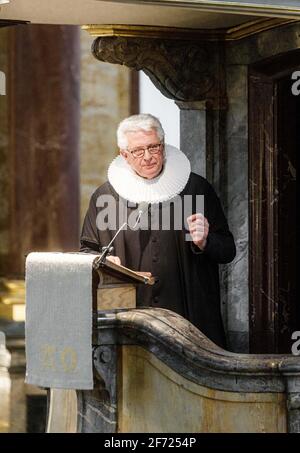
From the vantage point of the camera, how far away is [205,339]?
1362 centimetres

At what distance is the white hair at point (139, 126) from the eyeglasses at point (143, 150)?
44mm

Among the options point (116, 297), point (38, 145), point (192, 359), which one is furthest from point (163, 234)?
point (38, 145)

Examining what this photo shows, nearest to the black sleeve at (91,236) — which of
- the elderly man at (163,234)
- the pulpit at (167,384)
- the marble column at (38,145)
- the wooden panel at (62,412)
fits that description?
the elderly man at (163,234)

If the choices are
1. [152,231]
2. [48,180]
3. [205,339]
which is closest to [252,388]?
[205,339]

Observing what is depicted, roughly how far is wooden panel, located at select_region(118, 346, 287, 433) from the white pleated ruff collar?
120 centimetres

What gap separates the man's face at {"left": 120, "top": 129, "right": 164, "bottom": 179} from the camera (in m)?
14.0

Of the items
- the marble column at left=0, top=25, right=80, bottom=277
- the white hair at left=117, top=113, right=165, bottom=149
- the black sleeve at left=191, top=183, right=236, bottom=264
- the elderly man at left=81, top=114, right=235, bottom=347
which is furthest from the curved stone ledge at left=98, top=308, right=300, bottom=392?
the marble column at left=0, top=25, right=80, bottom=277

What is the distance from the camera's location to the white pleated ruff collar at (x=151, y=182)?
1424 centimetres

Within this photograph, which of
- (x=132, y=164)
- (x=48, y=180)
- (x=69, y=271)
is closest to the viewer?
(x=69, y=271)

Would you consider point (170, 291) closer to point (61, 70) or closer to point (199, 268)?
point (199, 268)

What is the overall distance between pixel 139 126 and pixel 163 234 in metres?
0.68

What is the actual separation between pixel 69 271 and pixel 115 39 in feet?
6.48

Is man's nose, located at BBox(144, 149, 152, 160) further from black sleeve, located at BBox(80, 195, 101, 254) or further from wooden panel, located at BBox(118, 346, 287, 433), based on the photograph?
wooden panel, located at BBox(118, 346, 287, 433)

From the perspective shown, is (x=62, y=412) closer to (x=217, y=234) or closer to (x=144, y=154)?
(x=217, y=234)
